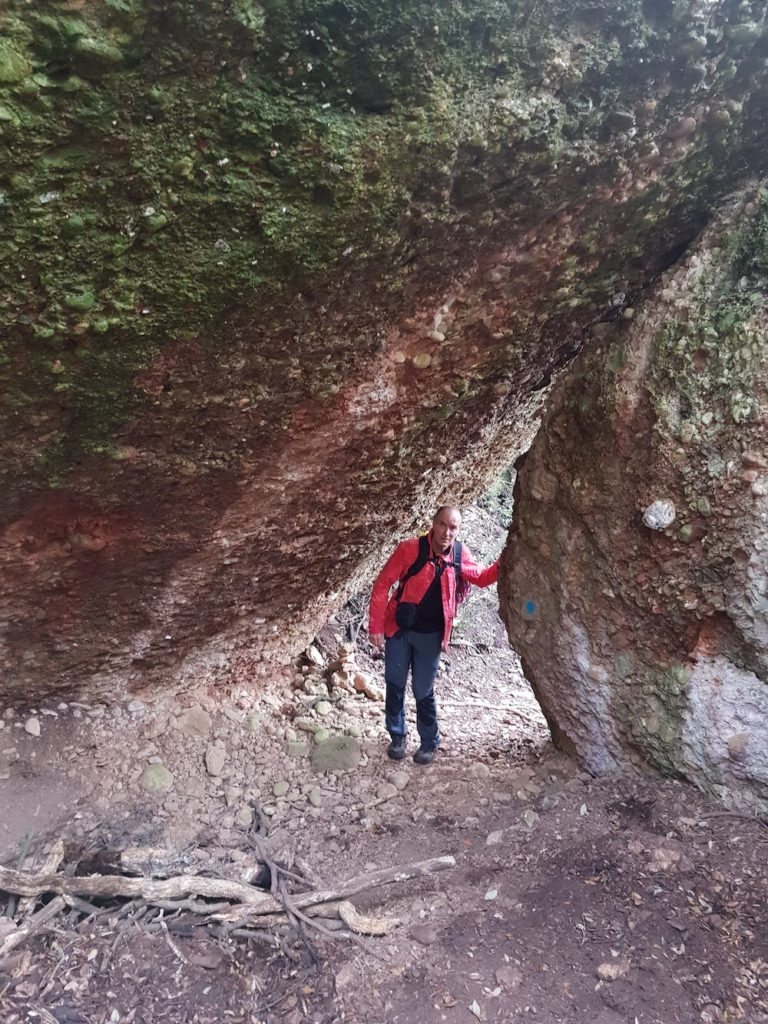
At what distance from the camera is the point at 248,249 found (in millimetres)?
2330

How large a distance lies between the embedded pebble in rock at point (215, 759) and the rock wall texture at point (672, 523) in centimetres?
215

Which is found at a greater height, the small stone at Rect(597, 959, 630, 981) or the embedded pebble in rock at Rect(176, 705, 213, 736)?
the small stone at Rect(597, 959, 630, 981)

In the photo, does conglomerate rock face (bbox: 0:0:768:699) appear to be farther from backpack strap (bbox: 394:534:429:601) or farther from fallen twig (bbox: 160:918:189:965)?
fallen twig (bbox: 160:918:189:965)

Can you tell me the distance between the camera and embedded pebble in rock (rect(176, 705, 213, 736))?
423cm

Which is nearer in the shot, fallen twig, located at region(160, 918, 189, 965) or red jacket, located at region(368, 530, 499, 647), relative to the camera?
fallen twig, located at region(160, 918, 189, 965)

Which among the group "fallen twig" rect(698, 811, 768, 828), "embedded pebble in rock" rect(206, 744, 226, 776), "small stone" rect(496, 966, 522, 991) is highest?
"fallen twig" rect(698, 811, 768, 828)

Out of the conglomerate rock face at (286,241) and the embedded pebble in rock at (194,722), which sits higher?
the conglomerate rock face at (286,241)

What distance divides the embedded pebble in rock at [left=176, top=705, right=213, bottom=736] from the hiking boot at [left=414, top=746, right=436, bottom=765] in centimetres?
137

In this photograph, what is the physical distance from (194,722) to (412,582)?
1746 mm

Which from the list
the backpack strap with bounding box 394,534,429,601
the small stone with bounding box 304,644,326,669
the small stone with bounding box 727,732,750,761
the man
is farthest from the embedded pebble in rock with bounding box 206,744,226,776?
the small stone with bounding box 727,732,750,761

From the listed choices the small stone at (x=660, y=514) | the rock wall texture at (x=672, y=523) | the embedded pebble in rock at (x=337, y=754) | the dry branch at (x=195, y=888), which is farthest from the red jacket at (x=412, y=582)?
the dry branch at (x=195, y=888)

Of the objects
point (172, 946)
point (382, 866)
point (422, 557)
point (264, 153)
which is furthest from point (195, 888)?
point (264, 153)

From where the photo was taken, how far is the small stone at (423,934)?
2699mm

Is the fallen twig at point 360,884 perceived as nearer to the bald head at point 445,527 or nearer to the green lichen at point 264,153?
the bald head at point 445,527
